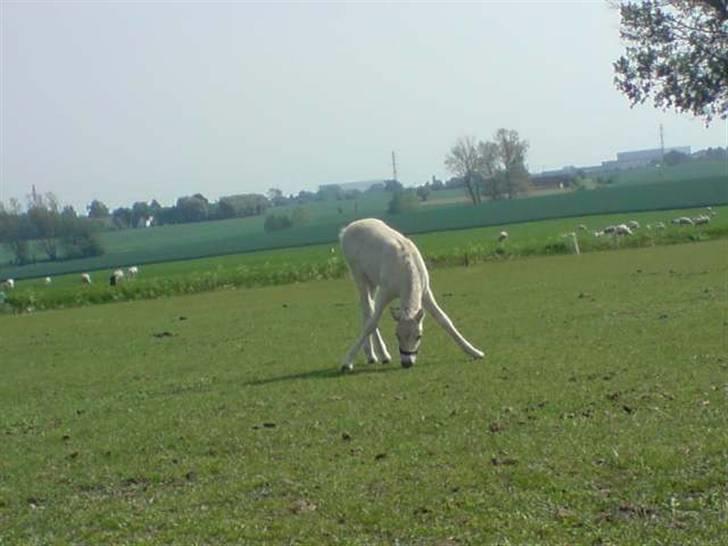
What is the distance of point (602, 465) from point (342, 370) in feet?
29.4

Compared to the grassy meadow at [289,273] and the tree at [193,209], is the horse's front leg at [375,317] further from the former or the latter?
the tree at [193,209]

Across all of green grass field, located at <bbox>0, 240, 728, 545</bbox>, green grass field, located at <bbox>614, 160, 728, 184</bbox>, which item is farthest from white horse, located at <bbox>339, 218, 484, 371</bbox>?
green grass field, located at <bbox>614, 160, 728, 184</bbox>

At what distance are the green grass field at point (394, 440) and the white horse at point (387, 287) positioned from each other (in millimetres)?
509

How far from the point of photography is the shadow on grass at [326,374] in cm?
1820

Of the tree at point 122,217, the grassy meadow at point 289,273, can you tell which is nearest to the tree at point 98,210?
the tree at point 122,217

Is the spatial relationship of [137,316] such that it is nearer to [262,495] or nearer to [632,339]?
[632,339]

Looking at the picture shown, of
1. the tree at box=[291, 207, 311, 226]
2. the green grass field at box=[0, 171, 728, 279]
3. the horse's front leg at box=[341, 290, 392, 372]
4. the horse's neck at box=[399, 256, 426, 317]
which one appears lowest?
the green grass field at box=[0, 171, 728, 279]

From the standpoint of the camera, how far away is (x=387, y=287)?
18875mm

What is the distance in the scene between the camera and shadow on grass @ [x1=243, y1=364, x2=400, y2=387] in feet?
59.7

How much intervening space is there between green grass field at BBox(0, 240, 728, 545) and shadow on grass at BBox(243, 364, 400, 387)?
10 cm

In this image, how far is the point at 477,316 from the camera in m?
27.9

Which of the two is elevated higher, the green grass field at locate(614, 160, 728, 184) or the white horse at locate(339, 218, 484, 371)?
the white horse at locate(339, 218, 484, 371)

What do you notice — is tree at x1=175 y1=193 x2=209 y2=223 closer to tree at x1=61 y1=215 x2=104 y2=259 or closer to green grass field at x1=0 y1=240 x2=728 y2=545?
tree at x1=61 y1=215 x2=104 y2=259

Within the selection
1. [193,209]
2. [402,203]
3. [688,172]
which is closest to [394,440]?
[402,203]
